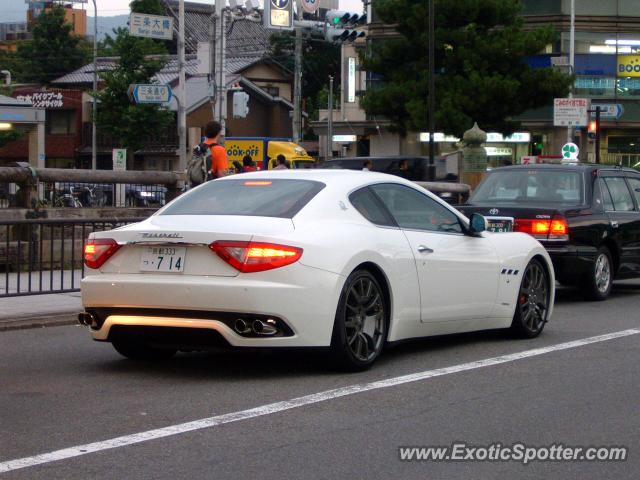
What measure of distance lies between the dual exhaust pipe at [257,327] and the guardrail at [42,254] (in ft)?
15.7

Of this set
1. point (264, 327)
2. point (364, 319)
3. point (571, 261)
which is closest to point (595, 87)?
point (571, 261)

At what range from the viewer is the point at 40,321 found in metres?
11.2

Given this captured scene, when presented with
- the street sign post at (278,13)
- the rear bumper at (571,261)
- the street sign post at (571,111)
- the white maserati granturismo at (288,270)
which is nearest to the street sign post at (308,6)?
the street sign post at (278,13)

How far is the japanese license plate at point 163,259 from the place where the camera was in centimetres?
786

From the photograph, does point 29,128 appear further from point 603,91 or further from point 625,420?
point 603,91

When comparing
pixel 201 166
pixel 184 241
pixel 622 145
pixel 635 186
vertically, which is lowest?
pixel 184 241

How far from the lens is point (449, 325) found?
30.6ft

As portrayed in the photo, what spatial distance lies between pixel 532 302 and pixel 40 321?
15.3 feet

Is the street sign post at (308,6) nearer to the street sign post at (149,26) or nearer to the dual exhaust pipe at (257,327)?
the street sign post at (149,26)

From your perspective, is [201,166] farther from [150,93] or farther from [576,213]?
[150,93]

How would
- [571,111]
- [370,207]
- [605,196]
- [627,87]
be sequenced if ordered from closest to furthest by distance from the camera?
[370,207], [605,196], [571,111], [627,87]

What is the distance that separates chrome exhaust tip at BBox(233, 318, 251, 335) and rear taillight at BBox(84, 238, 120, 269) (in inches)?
43.1

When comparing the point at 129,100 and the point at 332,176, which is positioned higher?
the point at 129,100

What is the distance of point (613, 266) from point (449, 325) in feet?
18.6
